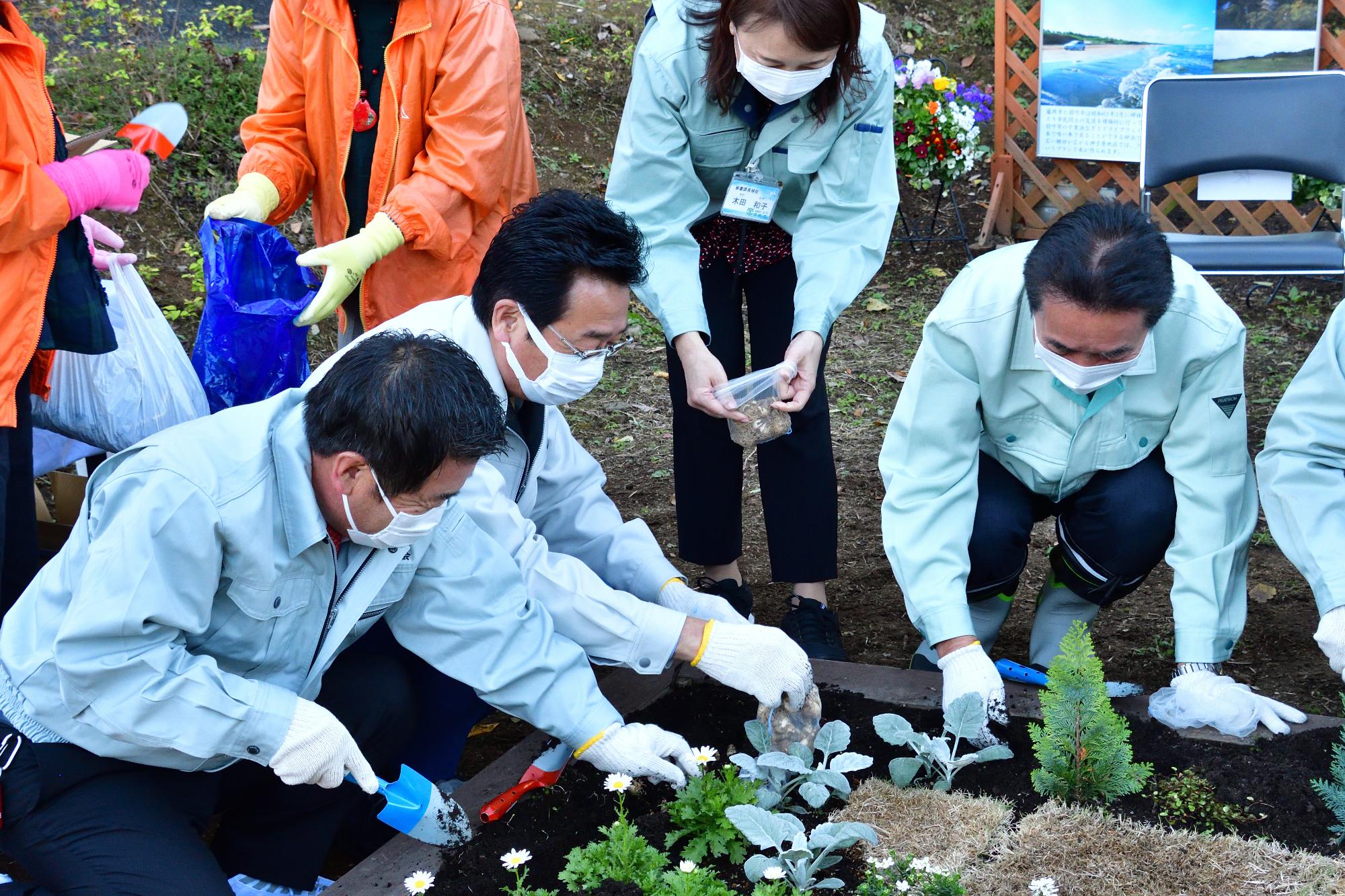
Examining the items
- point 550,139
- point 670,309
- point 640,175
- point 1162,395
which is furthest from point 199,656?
point 550,139

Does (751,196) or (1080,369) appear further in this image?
(751,196)

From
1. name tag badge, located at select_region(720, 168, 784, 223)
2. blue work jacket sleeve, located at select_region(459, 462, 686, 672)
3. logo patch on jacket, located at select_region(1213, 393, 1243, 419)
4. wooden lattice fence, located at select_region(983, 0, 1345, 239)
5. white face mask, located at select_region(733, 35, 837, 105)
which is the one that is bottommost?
wooden lattice fence, located at select_region(983, 0, 1345, 239)

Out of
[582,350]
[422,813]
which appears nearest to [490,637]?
[422,813]

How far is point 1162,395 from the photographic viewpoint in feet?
7.81

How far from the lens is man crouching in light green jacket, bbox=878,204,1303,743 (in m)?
2.26

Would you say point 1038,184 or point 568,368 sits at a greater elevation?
point 568,368

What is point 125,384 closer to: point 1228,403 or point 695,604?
point 695,604

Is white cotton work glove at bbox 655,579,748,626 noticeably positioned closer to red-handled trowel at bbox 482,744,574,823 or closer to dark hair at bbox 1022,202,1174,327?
red-handled trowel at bbox 482,744,574,823

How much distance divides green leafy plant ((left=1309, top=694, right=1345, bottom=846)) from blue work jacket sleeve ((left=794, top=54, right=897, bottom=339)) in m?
1.29

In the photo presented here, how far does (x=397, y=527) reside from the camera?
71.8 inches

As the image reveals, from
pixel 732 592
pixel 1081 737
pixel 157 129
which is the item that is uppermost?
pixel 157 129

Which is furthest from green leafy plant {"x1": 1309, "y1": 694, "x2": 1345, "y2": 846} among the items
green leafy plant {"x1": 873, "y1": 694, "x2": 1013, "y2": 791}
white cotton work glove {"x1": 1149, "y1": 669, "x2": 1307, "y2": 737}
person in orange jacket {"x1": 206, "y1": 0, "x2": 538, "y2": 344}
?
person in orange jacket {"x1": 206, "y1": 0, "x2": 538, "y2": 344}

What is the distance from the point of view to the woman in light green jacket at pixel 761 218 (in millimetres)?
2590

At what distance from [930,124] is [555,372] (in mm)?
4439
